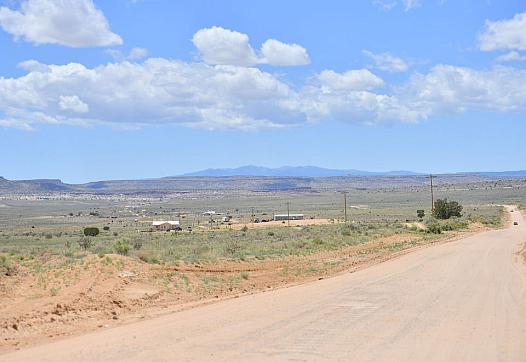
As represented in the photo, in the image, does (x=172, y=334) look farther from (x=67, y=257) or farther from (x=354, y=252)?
(x=354, y=252)

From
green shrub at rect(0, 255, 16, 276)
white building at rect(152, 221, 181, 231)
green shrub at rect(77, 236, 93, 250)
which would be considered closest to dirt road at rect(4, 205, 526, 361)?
green shrub at rect(0, 255, 16, 276)

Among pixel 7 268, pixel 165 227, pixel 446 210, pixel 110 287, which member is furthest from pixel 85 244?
pixel 446 210

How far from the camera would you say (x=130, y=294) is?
21031 mm

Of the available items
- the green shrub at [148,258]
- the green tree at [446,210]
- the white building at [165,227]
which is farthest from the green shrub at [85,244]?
the green tree at [446,210]

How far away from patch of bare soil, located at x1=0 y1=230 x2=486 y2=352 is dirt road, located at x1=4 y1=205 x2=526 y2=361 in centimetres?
130

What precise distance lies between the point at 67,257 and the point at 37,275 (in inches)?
176

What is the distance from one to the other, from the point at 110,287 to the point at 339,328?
8492 mm

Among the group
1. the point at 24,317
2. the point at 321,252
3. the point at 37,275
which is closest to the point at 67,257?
the point at 37,275

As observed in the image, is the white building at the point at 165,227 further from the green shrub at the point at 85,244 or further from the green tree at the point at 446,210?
the green shrub at the point at 85,244

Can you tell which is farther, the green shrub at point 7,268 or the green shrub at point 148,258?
the green shrub at point 148,258

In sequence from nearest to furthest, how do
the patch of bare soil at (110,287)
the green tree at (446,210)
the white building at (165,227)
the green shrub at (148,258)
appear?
the patch of bare soil at (110,287) < the green shrub at (148,258) < the green tree at (446,210) < the white building at (165,227)

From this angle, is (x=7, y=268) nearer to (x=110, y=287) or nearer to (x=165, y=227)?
(x=110, y=287)

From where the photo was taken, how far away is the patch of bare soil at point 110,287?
1669 cm

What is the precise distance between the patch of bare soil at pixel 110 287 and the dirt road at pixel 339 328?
4.25ft
